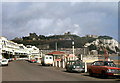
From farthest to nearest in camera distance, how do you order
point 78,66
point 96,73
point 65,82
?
point 78,66 → point 96,73 → point 65,82

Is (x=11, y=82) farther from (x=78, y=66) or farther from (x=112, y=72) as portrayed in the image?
(x=78, y=66)

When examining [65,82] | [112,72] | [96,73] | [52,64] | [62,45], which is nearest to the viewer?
[65,82]

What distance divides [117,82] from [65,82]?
3.55 m

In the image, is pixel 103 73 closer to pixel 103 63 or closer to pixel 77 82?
pixel 103 63

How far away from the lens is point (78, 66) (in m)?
23.1

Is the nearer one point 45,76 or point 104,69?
point 104,69

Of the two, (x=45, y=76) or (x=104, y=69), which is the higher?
(x=104, y=69)

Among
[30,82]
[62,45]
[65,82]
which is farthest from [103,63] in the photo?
[62,45]

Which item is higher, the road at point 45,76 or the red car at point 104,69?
the red car at point 104,69

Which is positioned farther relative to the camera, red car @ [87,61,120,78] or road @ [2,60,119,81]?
road @ [2,60,119,81]

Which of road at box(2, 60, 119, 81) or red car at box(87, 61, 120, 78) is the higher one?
red car at box(87, 61, 120, 78)

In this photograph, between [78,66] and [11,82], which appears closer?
[11,82]

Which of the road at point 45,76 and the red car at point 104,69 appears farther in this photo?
the road at point 45,76

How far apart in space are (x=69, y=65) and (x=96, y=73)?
673 centimetres
